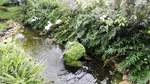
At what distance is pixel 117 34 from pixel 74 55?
1363 millimetres

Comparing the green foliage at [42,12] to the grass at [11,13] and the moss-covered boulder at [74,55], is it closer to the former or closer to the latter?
the grass at [11,13]

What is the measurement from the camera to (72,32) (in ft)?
32.8

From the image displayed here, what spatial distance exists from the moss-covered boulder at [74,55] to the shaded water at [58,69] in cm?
21

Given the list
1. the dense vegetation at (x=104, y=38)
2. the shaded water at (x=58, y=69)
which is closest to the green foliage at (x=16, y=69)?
the dense vegetation at (x=104, y=38)

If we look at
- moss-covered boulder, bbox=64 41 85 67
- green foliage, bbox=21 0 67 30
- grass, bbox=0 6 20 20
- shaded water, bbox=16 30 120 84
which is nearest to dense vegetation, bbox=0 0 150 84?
shaded water, bbox=16 30 120 84

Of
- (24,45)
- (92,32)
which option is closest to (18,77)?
(92,32)

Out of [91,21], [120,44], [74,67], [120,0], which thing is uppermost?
[120,0]

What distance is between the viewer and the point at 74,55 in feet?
27.3

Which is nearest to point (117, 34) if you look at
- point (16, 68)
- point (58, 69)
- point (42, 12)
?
point (58, 69)

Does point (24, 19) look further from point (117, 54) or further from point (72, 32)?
point (117, 54)

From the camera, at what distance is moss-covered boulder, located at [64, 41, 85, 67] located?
826cm

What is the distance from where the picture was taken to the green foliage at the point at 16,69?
602 cm

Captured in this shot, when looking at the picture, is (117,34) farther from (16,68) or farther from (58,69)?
(16,68)

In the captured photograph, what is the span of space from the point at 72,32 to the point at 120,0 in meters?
2.35
